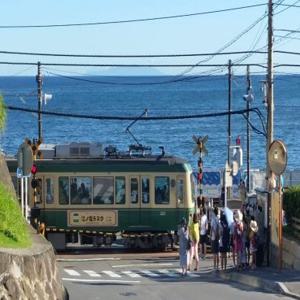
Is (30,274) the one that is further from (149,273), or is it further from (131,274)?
(149,273)

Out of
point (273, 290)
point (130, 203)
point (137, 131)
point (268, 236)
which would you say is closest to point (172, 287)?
point (273, 290)

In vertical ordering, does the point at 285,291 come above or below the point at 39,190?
below

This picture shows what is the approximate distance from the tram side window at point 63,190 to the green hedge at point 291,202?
9.88 m

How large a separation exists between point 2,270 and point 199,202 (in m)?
21.4

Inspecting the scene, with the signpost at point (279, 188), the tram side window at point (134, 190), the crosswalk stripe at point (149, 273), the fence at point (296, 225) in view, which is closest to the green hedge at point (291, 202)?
the fence at point (296, 225)

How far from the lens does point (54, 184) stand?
1231 inches

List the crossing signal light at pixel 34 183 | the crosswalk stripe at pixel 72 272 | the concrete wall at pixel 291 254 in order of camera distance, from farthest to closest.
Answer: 1. the crossing signal light at pixel 34 183
2. the crosswalk stripe at pixel 72 272
3. the concrete wall at pixel 291 254

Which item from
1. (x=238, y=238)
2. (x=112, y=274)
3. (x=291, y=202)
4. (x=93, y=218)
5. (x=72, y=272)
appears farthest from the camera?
(x=93, y=218)

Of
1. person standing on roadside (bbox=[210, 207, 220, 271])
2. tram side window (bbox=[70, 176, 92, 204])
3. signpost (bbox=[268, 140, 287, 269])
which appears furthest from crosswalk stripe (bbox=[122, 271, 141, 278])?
tram side window (bbox=[70, 176, 92, 204])

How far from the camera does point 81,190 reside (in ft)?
103

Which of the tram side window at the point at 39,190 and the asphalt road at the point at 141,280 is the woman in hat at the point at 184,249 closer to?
the asphalt road at the point at 141,280

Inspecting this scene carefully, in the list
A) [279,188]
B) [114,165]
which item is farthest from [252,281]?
[114,165]

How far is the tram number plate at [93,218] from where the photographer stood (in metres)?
31.1

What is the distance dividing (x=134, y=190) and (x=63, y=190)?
97.6 inches
